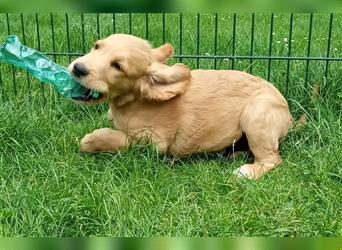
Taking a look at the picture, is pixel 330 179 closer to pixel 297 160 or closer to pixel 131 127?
pixel 297 160

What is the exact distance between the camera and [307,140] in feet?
11.5

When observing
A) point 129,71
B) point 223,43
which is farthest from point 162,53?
point 223,43

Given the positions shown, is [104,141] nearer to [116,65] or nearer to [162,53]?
[116,65]

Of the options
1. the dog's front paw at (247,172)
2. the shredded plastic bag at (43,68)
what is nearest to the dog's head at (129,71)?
the shredded plastic bag at (43,68)

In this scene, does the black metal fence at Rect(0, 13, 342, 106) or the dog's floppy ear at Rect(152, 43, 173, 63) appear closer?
the dog's floppy ear at Rect(152, 43, 173, 63)

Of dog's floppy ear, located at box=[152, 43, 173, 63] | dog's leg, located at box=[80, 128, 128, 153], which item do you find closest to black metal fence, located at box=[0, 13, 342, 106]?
dog's floppy ear, located at box=[152, 43, 173, 63]

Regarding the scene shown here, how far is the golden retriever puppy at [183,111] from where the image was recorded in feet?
10.4

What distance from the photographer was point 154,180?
300 cm

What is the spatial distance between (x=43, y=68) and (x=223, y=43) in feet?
6.51

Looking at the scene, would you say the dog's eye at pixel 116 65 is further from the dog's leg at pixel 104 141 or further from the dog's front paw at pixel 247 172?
the dog's front paw at pixel 247 172

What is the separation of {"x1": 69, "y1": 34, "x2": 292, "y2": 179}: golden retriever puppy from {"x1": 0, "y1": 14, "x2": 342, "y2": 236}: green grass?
0.10 metres

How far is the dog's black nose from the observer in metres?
2.91

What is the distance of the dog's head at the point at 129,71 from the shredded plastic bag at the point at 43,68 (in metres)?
0.13

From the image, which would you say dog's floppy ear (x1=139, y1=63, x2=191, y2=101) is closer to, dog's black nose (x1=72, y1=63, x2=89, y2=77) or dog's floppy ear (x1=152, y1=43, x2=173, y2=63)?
dog's floppy ear (x1=152, y1=43, x2=173, y2=63)
